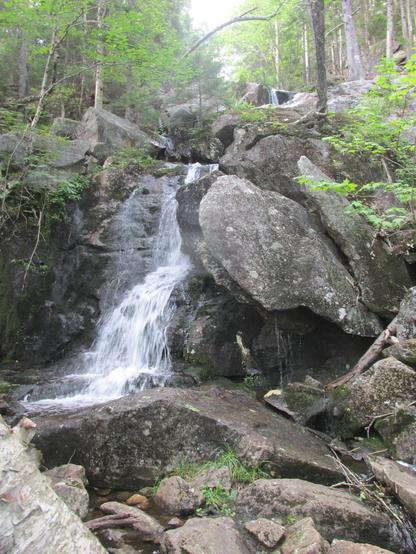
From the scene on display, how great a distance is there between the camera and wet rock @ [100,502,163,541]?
159 inches

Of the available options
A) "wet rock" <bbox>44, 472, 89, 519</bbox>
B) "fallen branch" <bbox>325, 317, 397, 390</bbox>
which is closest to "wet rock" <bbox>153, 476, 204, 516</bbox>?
"wet rock" <bbox>44, 472, 89, 519</bbox>

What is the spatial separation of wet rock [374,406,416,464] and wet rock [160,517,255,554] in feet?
8.85

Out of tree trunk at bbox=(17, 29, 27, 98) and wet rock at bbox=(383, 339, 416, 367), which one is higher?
tree trunk at bbox=(17, 29, 27, 98)

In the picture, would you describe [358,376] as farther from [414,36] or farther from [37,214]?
[414,36]

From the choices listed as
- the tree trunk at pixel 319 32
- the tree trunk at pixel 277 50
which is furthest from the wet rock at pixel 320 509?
the tree trunk at pixel 277 50

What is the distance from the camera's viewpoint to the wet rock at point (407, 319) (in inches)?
257

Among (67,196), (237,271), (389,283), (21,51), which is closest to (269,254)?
(237,271)

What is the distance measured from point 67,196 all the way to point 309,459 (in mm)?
9717

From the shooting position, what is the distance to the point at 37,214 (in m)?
11.4

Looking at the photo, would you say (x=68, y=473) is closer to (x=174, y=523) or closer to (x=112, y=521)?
(x=112, y=521)

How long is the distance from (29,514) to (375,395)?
533 centimetres

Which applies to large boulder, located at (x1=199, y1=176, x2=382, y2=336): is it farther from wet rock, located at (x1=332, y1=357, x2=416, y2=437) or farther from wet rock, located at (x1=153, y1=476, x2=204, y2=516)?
wet rock, located at (x1=153, y1=476, x2=204, y2=516)

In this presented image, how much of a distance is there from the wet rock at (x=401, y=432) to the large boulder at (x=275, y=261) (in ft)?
6.54

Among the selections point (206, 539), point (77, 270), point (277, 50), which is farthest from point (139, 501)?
point (277, 50)
